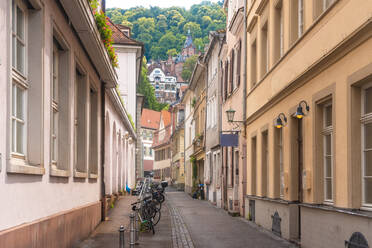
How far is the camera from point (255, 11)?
18.2 m

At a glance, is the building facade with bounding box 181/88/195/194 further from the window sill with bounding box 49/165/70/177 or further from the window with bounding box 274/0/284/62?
the window sill with bounding box 49/165/70/177

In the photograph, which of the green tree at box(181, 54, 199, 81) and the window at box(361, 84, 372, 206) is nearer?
the window at box(361, 84, 372, 206)

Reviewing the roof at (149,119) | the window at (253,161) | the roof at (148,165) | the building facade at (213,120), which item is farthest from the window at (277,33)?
the roof at (149,119)

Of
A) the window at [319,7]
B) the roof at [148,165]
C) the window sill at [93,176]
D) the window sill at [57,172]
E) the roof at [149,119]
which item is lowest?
the roof at [148,165]

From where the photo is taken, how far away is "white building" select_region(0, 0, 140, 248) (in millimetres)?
6680

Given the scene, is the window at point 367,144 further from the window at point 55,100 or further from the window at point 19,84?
the window at point 55,100

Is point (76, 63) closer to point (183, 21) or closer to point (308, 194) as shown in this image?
point (308, 194)

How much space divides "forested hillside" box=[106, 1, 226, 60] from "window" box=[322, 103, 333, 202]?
165188 mm

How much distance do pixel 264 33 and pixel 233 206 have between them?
785 centimetres

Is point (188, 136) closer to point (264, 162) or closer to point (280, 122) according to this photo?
point (264, 162)

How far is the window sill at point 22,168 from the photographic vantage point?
669 centimetres

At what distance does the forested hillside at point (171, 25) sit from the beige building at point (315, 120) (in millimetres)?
160205

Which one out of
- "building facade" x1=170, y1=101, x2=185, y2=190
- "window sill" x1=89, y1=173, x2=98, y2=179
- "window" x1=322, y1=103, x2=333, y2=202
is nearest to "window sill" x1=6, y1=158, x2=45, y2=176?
"window" x1=322, y1=103, x2=333, y2=202

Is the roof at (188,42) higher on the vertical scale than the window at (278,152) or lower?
higher
